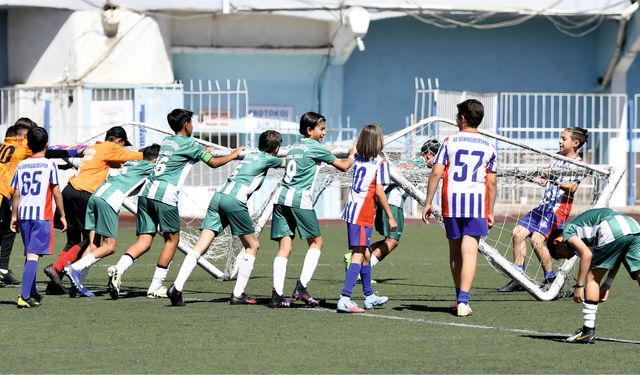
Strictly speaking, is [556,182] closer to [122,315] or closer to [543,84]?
[122,315]

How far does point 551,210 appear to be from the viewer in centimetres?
1456

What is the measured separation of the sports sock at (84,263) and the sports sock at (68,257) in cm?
37

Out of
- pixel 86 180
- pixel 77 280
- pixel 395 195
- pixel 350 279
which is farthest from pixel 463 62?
pixel 350 279

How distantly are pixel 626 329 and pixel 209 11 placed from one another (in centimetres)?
2102

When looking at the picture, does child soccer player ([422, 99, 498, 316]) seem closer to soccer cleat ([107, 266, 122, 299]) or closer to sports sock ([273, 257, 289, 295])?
sports sock ([273, 257, 289, 295])

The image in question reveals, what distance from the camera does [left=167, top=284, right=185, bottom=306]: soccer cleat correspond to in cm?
1263

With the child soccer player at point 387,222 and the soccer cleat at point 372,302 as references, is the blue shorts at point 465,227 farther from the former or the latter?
the child soccer player at point 387,222

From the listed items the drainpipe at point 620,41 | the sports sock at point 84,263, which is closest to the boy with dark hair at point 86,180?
the sports sock at point 84,263

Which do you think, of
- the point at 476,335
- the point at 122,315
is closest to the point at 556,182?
the point at 476,335

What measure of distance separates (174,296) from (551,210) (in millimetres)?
4345

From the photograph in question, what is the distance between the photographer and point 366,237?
12.5m

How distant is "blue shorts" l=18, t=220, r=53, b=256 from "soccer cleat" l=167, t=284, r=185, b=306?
4.00 ft

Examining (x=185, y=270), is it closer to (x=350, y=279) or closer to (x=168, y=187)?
(x=168, y=187)

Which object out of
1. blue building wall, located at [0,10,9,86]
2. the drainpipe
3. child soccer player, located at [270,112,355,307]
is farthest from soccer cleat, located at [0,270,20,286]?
the drainpipe
